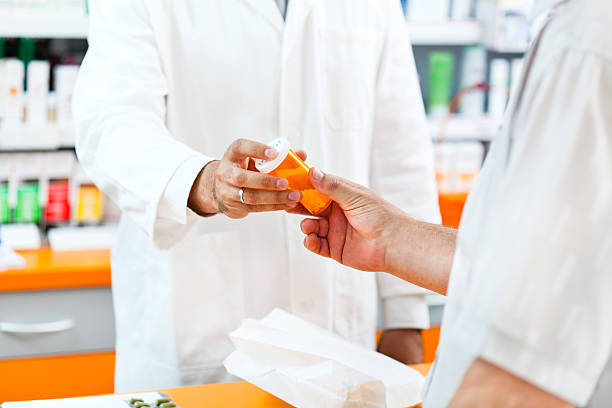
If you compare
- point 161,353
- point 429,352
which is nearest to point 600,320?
point 161,353

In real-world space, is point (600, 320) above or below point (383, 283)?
above

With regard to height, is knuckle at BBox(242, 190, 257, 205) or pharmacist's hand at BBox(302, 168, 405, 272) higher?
knuckle at BBox(242, 190, 257, 205)

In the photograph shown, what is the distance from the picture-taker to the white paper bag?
1122 mm

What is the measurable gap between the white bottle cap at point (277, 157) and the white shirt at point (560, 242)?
18.3 inches

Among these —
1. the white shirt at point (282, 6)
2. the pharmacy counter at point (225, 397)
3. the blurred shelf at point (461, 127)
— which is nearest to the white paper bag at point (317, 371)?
the pharmacy counter at point (225, 397)

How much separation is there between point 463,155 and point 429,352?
817 mm

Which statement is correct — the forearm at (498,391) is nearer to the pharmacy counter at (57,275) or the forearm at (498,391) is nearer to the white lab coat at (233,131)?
the white lab coat at (233,131)

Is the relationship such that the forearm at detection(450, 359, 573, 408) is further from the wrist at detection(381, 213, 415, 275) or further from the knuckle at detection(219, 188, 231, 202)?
the knuckle at detection(219, 188, 231, 202)

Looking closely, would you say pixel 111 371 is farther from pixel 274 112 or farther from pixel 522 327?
pixel 522 327

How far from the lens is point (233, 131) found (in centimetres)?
A: 159

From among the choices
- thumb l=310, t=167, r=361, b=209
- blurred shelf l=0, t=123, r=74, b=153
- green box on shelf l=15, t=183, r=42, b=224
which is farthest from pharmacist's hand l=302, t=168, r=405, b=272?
green box on shelf l=15, t=183, r=42, b=224

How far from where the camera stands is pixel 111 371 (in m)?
2.24

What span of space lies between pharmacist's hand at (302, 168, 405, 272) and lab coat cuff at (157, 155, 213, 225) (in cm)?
21

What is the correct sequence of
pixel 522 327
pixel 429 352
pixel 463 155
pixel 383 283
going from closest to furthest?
pixel 522 327 < pixel 383 283 < pixel 429 352 < pixel 463 155
